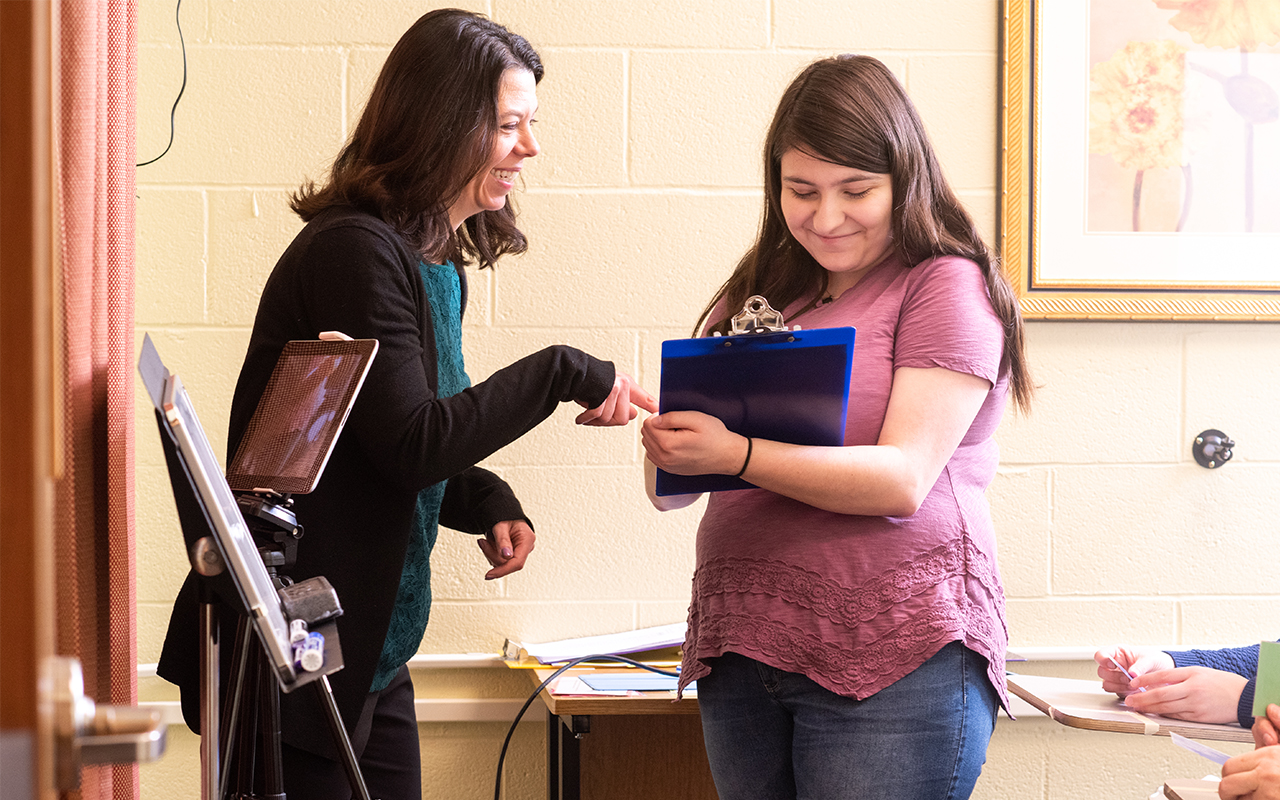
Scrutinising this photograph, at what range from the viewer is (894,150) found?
3.99ft

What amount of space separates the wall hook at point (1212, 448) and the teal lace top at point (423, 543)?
5.06ft

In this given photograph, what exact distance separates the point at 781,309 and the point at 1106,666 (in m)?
0.68

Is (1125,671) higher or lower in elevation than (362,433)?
lower

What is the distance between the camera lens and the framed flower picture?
2.06m

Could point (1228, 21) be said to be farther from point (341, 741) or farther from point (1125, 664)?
point (341, 741)

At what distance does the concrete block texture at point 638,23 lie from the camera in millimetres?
1997

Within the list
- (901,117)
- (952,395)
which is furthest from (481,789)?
(901,117)

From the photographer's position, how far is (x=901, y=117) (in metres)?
1.23

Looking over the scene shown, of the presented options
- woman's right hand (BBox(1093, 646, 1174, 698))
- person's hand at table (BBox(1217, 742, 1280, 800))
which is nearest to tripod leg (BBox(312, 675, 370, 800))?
person's hand at table (BBox(1217, 742, 1280, 800))

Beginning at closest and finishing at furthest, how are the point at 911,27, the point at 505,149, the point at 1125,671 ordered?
the point at 505,149, the point at 1125,671, the point at 911,27

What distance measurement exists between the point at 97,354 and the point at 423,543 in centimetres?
46

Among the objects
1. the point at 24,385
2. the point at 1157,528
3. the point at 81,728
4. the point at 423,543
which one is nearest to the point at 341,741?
the point at 423,543

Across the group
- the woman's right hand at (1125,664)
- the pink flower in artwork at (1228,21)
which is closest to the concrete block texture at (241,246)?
the woman's right hand at (1125,664)

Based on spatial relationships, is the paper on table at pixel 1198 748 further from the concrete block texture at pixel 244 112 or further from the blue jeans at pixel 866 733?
the concrete block texture at pixel 244 112
